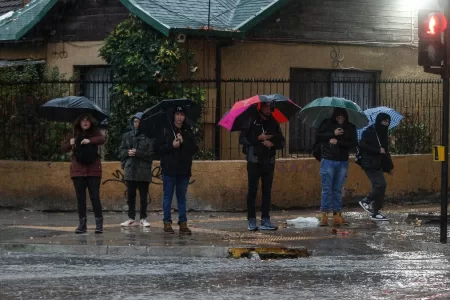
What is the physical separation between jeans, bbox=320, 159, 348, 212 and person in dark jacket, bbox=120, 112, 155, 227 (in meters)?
2.55

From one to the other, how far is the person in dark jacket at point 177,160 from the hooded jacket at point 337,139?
222 centimetres

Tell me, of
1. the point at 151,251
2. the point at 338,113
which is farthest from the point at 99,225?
the point at 338,113

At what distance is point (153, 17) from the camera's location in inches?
752

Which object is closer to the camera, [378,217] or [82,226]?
[82,226]

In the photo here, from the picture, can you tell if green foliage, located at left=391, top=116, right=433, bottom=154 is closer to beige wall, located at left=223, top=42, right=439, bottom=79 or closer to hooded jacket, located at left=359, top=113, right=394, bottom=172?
beige wall, located at left=223, top=42, right=439, bottom=79

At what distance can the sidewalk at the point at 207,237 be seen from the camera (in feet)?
A: 43.3

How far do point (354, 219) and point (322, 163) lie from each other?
1.65 metres

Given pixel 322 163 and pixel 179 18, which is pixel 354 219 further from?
pixel 179 18

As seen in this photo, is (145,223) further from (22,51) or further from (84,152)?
(22,51)

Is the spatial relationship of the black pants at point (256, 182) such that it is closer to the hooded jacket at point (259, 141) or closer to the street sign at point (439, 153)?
the hooded jacket at point (259, 141)

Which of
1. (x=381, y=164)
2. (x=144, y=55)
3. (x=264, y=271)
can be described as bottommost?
(x=264, y=271)

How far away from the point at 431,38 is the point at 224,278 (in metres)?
4.77

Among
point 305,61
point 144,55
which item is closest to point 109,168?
point 144,55

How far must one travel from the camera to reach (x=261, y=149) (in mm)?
15188
